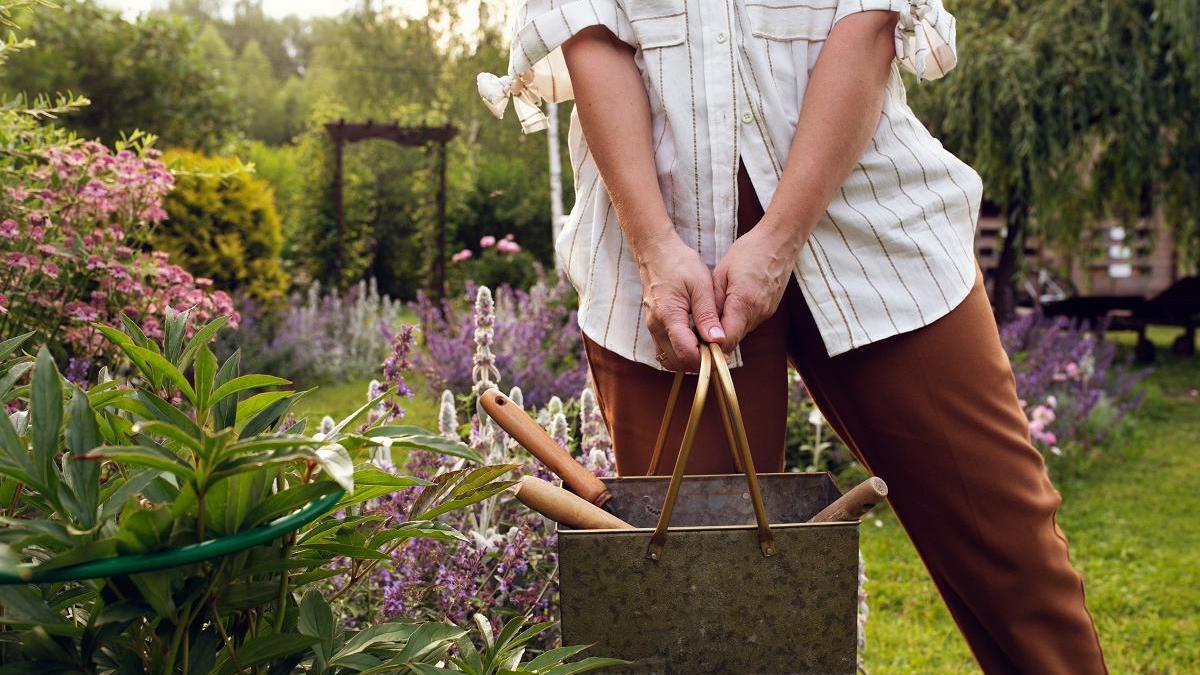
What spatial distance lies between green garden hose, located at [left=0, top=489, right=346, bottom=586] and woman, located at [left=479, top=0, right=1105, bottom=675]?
22.9 inches

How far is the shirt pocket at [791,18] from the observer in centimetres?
129

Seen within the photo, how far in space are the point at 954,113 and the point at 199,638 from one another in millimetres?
6882

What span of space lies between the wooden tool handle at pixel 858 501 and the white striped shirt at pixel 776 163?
28 cm

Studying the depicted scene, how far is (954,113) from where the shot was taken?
22.3 ft

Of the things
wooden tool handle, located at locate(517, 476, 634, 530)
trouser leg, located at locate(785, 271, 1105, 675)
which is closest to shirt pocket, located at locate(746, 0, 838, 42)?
trouser leg, located at locate(785, 271, 1105, 675)

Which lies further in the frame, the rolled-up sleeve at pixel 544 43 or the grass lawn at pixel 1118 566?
the grass lawn at pixel 1118 566

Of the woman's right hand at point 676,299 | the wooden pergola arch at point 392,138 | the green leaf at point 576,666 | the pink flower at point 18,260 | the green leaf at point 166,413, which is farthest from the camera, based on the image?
the wooden pergola arch at point 392,138

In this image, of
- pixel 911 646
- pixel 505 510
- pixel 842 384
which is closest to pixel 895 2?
pixel 842 384

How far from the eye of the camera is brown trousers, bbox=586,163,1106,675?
1.23 metres

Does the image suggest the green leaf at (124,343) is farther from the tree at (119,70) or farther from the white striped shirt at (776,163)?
the tree at (119,70)

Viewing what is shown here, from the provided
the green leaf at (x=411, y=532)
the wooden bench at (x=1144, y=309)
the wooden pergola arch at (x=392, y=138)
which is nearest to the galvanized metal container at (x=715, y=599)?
the green leaf at (x=411, y=532)

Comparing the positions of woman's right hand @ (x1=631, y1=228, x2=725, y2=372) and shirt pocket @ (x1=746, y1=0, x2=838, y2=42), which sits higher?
shirt pocket @ (x1=746, y1=0, x2=838, y2=42)

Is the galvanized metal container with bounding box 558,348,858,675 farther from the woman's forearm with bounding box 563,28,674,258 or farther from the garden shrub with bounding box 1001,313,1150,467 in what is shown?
the garden shrub with bounding box 1001,313,1150,467

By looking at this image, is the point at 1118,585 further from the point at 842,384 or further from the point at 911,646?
the point at 842,384
